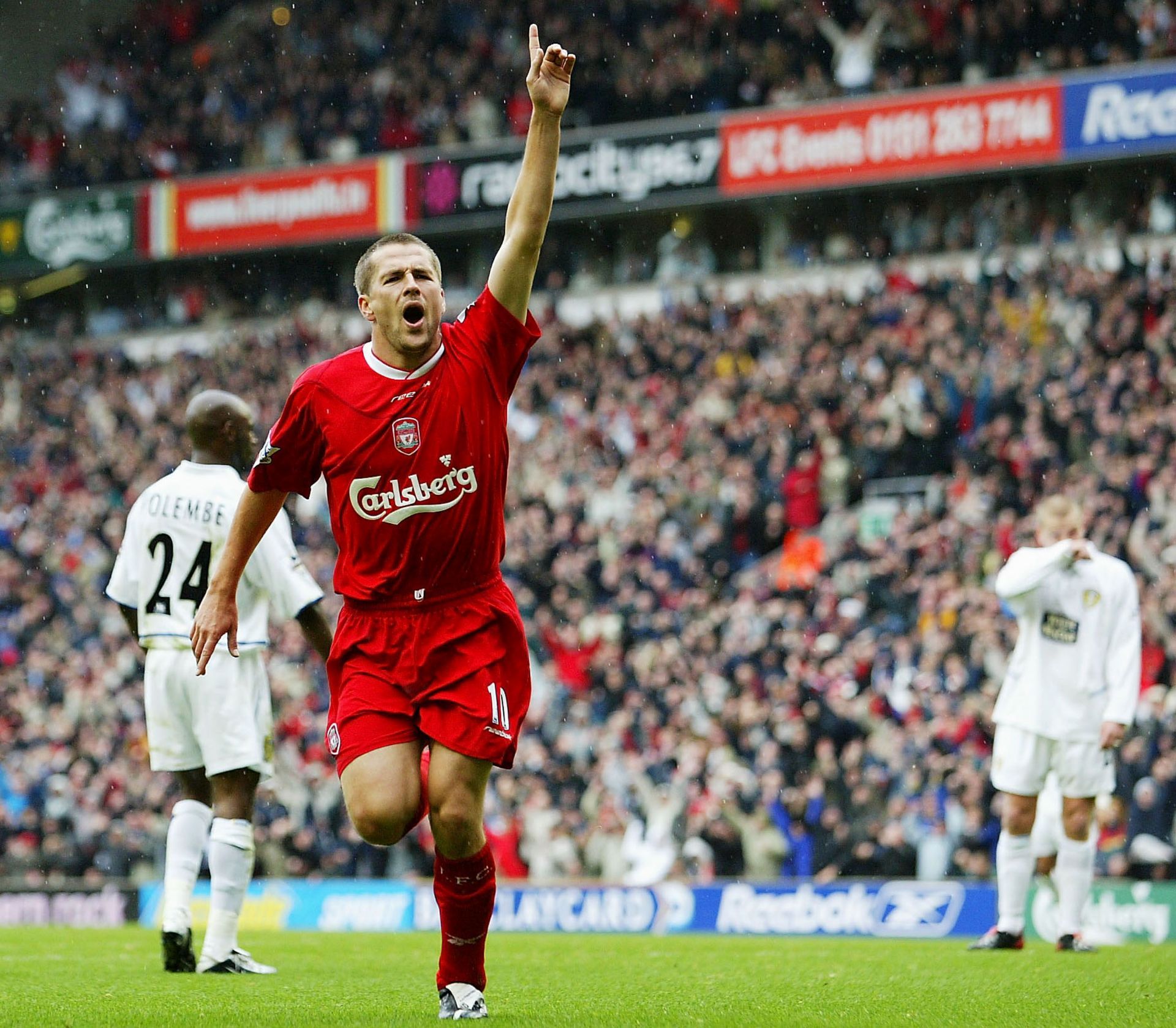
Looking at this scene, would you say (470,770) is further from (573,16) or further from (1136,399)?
(573,16)

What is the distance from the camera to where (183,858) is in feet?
24.9

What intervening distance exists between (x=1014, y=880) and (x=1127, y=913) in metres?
3.57

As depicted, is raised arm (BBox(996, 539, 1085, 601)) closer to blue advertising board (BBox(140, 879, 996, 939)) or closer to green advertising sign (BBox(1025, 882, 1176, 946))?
green advertising sign (BBox(1025, 882, 1176, 946))

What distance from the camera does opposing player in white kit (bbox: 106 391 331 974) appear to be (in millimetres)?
7500

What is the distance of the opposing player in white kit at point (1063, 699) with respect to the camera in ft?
29.9

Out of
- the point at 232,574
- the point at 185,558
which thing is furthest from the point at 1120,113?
the point at 232,574

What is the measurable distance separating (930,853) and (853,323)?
8503mm

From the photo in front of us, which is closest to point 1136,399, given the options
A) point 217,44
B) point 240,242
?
point 240,242

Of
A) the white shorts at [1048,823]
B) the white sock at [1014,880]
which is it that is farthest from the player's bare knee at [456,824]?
the white shorts at [1048,823]

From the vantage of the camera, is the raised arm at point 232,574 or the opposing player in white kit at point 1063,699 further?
the opposing player in white kit at point 1063,699

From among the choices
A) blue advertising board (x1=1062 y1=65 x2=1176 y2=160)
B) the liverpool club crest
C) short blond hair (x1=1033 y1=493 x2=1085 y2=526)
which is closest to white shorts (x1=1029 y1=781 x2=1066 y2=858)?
short blond hair (x1=1033 y1=493 x2=1085 y2=526)

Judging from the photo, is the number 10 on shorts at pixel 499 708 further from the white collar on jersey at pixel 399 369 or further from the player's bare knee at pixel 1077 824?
the player's bare knee at pixel 1077 824

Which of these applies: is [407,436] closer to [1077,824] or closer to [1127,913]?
[1077,824]

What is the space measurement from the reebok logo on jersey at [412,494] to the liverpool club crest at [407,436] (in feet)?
0.28
